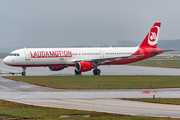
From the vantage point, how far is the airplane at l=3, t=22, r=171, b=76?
1895 inches

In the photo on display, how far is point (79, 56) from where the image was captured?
169 feet

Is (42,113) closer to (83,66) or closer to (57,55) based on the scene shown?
(83,66)

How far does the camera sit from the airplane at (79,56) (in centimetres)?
4812

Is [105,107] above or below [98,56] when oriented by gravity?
below

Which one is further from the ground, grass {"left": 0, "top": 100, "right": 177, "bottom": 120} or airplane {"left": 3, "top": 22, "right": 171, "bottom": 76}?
airplane {"left": 3, "top": 22, "right": 171, "bottom": 76}

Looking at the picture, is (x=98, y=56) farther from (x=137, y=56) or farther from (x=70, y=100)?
(x=70, y=100)

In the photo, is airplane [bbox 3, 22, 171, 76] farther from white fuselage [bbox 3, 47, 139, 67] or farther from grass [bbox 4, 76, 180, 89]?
grass [bbox 4, 76, 180, 89]

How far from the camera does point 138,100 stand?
23.6 meters

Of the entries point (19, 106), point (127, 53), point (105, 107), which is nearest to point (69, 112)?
point (105, 107)

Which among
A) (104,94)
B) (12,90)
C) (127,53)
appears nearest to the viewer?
(104,94)

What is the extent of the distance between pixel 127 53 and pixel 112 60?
347cm

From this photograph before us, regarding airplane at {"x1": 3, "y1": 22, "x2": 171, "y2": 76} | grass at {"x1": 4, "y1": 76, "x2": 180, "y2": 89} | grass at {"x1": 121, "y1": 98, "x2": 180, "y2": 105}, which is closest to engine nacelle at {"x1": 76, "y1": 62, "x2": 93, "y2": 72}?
airplane at {"x1": 3, "y1": 22, "x2": 171, "y2": 76}

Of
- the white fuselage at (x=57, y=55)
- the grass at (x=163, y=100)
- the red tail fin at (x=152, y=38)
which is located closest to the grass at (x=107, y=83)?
the grass at (x=163, y=100)

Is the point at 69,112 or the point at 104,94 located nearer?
the point at 69,112
